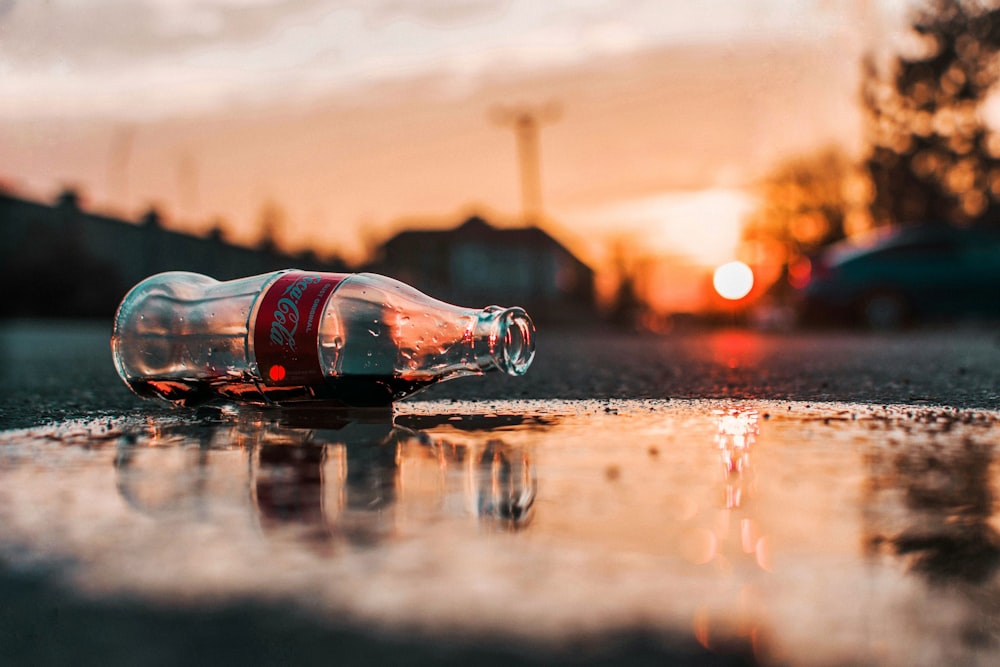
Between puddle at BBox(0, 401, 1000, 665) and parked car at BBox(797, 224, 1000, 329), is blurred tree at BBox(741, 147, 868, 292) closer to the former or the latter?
parked car at BBox(797, 224, 1000, 329)

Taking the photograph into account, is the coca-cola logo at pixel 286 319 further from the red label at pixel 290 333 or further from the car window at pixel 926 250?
the car window at pixel 926 250

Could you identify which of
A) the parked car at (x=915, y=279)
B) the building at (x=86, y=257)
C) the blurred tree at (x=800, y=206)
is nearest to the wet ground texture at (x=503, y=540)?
the parked car at (x=915, y=279)

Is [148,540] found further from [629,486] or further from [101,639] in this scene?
[629,486]

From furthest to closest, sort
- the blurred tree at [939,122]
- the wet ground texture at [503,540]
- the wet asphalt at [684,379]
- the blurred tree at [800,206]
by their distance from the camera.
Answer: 1. the blurred tree at [800,206]
2. the blurred tree at [939,122]
3. the wet asphalt at [684,379]
4. the wet ground texture at [503,540]

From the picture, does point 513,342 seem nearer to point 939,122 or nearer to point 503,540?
point 503,540

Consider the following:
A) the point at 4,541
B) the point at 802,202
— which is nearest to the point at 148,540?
the point at 4,541

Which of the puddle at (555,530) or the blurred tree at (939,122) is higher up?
the blurred tree at (939,122)

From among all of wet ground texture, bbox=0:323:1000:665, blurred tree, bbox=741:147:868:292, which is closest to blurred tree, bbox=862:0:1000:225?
blurred tree, bbox=741:147:868:292
